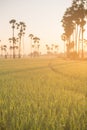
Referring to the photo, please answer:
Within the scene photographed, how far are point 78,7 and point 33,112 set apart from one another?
66.6 meters

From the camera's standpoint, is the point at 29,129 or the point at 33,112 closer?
the point at 29,129

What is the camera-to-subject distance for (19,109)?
7.57 metres

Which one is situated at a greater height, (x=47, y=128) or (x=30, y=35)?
(x=30, y=35)

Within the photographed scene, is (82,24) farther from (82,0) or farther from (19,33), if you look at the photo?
(19,33)

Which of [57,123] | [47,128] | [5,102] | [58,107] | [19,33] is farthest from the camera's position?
[19,33]

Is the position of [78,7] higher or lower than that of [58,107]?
higher

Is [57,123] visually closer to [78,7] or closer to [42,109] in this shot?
[42,109]

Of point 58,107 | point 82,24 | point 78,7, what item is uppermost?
point 78,7

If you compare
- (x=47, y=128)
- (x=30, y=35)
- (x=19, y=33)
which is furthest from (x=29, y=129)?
(x=30, y=35)

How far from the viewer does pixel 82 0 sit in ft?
236

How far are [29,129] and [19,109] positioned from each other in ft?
6.23

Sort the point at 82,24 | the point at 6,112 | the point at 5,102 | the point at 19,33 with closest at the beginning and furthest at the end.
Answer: the point at 6,112, the point at 5,102, the point at 82,24, the point at 19,33

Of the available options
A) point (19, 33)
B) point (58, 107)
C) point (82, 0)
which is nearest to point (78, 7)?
point (82, 0)

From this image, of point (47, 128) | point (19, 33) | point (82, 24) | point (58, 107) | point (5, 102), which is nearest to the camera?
point (47, 128)
